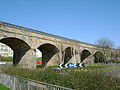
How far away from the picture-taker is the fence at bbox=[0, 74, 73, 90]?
549cm

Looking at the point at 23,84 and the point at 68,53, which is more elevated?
the point at 68,53

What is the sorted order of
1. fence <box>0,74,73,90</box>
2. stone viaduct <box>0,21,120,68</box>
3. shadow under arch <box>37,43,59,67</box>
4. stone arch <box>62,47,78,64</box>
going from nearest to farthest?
1. fence <box>0,74,73,90</box>
2. stone viaduct <box>0,21,120,68</box>
3. shadow under arch <box>37,43,59,67</box>
4. stone arch <box>62,47,78,64</box>

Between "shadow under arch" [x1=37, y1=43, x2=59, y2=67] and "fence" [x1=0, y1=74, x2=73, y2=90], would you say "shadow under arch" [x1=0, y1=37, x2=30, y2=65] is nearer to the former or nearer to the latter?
"shadow under arch" [x1=37, y1=43, x2=59, y2=67]

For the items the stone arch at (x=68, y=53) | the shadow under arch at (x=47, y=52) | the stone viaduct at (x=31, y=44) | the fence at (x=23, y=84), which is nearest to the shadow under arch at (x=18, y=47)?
the stone viaduct at (x=31, y=44)

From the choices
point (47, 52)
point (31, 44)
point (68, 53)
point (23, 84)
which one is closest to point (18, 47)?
point (31, 44)

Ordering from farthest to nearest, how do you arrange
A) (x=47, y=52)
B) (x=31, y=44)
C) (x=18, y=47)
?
(x=47, y=52) < (x=18, y=47) < (x=31, y=44)

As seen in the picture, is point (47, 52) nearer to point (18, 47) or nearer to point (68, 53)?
point (68, 53)

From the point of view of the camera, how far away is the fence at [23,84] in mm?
5486

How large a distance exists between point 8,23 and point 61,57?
1424 cm

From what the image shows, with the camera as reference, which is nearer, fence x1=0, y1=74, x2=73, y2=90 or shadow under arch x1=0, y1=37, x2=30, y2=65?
fence x1=0, y1=74, x2=73, y2=90

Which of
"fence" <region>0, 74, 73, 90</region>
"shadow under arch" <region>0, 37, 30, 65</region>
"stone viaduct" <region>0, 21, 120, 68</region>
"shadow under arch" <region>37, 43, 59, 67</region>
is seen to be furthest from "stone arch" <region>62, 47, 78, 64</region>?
"fence" <region>0, 74, 73, 90</region>

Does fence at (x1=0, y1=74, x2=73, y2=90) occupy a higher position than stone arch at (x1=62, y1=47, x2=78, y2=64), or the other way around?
stone arch at (x1=62, y1=47, x2=78, y2=64)

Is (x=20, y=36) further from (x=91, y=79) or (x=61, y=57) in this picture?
(x=91, y=79)

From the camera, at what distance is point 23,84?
6.99 m
